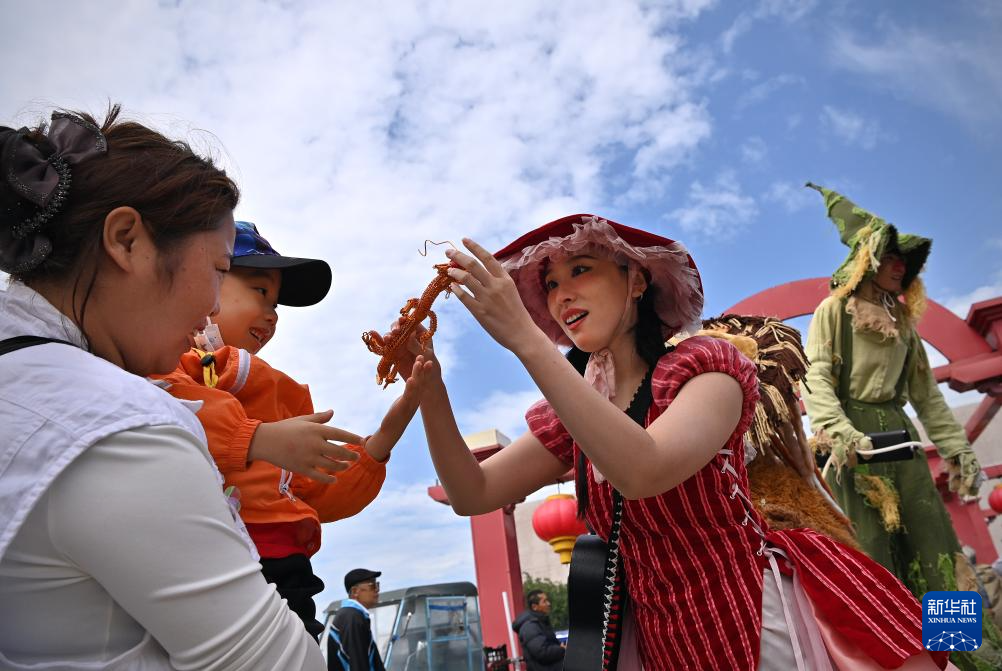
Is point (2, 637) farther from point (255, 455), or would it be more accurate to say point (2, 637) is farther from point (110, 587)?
point (255, 455)

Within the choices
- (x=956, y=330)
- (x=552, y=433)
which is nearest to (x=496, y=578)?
(x=956, y=330)

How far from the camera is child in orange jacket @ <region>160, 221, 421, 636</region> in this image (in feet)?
5.13

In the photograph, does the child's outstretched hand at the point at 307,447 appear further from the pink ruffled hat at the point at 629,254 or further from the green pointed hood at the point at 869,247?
the green pointed hood at the point at 869,247

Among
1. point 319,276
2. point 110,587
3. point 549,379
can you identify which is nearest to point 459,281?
point 549,379

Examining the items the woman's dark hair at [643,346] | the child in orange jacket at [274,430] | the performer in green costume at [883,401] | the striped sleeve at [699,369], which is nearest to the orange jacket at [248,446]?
the child in orange jacket at [274,430]

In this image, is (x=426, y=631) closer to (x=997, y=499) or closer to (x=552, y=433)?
(x=552, y=433)

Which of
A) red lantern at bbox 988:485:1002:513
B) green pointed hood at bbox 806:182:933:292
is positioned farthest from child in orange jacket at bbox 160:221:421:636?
red lantern at bbox 988:485:1002:513

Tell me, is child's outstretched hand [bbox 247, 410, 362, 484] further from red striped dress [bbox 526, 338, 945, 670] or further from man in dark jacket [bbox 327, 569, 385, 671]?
man in dark jacket [bbox 327, 569, 385, 671]

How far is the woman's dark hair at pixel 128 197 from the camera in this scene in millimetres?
1000

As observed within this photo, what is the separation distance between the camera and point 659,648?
1668mm

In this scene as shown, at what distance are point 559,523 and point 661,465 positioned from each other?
786cm

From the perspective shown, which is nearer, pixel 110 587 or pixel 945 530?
pixel 110 587

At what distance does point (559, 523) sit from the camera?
29.6ft

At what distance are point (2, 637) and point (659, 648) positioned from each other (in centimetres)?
134
